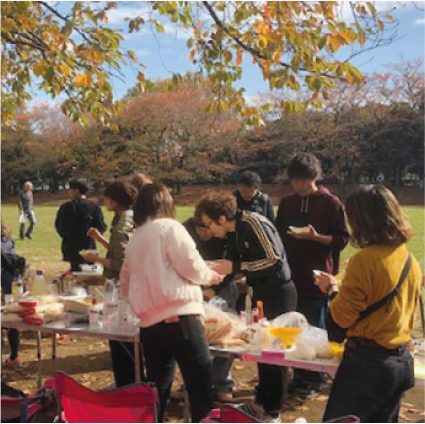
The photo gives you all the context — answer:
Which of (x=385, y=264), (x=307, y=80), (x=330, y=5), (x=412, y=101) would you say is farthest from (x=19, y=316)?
(x=412, y=101)

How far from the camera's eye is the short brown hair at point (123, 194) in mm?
3553

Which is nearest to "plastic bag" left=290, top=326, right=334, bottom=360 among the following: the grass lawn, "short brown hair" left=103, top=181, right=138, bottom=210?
"short brown hair" left=103, top=181, right=138, bottom=210

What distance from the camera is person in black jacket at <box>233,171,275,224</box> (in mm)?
5195

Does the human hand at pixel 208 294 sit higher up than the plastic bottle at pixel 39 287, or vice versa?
the plastic bottle at pixel 39 287

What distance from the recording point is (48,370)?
4.45 m

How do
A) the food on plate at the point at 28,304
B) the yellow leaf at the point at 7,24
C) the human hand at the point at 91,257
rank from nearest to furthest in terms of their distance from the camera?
the food on plate at the point at 28,304 < the human hand at the point at 91,257 < the yellow leaf at the point at 7,24

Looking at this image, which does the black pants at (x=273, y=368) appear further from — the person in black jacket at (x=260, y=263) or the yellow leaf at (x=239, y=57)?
the yellow leaf at (x=239, y=57)

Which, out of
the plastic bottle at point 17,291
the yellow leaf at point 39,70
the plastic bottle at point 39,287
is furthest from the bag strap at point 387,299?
the yellow leaf at point 39,70

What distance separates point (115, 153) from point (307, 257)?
29401 millimetres

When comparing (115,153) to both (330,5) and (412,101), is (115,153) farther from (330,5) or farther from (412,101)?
(330,5)

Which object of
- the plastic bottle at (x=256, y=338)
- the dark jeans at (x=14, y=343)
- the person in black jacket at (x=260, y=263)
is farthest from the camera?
the dark jeans at (x=14, y=343)

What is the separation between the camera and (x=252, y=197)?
5.29 metres

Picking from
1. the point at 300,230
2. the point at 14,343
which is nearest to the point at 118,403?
the point at 300,230

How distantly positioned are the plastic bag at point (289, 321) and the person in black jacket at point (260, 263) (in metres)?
0.13
